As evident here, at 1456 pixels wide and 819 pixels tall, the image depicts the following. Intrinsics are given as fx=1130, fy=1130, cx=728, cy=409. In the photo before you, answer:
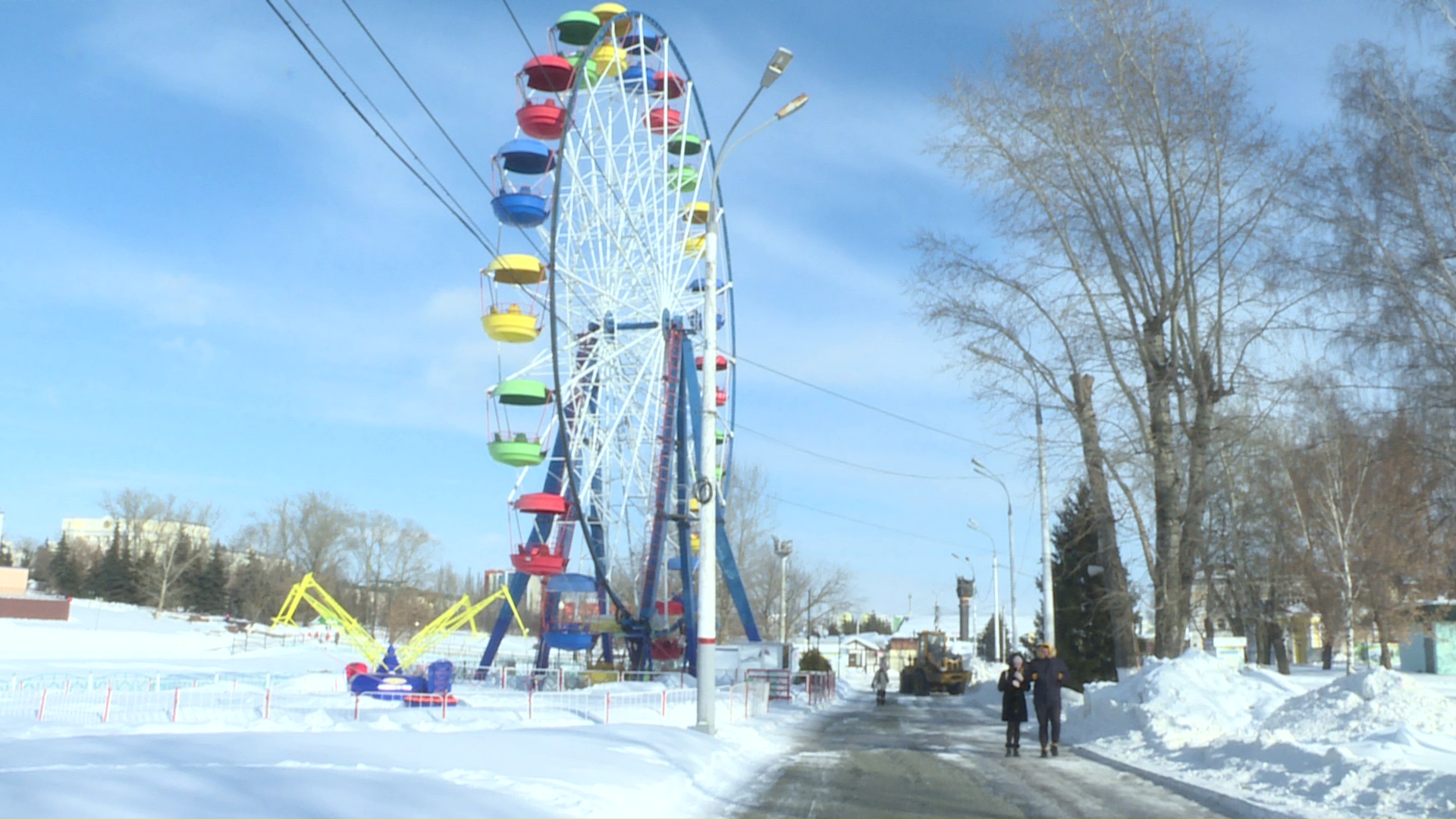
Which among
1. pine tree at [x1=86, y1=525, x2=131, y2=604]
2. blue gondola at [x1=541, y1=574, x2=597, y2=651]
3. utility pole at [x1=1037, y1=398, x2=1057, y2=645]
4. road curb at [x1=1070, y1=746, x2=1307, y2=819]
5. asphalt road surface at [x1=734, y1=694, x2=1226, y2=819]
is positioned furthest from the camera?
pine tree at [x1=86, y1=525, x2=131, y2=604]

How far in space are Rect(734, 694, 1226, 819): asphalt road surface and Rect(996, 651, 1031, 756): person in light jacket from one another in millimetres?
248

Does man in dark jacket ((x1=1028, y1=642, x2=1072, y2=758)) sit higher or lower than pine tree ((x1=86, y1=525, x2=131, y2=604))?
lower

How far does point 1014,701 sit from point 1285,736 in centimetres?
379

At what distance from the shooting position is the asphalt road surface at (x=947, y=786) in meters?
9.49

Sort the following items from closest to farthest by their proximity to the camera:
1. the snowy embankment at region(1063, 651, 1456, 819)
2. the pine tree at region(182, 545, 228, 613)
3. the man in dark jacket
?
the snowy embankment at region(1063, 651, 1456, 819)
the man in dark jacket
the pine tree at region(182, 545, 228, 613)

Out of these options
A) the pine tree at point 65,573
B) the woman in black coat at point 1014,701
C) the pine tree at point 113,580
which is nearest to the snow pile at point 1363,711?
the woman in black coat at point 1014,701

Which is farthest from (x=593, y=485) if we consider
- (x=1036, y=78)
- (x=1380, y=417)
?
(x=1380, y=417)

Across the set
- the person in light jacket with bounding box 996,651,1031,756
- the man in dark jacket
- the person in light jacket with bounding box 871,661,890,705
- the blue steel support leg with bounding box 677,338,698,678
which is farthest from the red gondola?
the man in dark jacket

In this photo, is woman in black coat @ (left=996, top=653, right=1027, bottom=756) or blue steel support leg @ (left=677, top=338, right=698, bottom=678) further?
blue steel support leg @ (left=677, top=338, right=698, bottom=678)

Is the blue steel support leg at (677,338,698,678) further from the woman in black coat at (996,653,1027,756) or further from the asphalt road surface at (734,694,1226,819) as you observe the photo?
the woman in black coat at (996,653,1027,756)

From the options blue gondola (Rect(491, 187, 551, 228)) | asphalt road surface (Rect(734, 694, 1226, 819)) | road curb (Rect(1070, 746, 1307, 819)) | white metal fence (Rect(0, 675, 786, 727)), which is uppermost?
blue gondola (Rect(491, 187, 551, 228))

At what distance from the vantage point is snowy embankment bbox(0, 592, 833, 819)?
24.7ft

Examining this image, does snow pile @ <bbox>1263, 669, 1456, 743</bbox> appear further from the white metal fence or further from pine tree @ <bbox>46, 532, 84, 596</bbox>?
pine tree @ <bbox>46, 532, 84, 596</bbox>

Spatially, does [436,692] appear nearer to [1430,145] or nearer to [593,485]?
[593,485]
